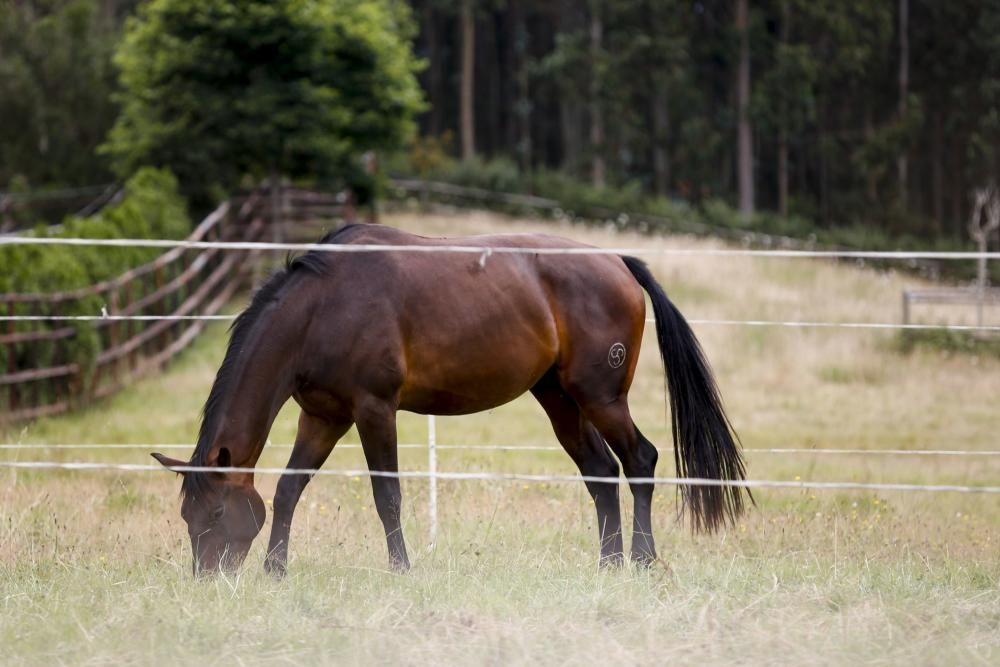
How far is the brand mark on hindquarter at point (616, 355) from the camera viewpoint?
634cm

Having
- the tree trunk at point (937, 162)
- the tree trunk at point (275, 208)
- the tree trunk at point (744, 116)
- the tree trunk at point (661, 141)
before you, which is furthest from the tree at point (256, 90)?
the tree trunk at point (937, 162)

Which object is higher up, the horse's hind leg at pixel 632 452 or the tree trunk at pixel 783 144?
the tree trunk at pixel 783 144

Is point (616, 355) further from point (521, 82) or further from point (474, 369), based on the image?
point (521, 82)

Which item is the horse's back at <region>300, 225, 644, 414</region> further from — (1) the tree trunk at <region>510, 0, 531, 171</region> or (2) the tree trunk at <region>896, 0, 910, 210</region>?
(1) the tree trunk at <region>510, 0, 531, 171</region>

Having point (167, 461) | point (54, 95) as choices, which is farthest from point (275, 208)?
point (167, 461)

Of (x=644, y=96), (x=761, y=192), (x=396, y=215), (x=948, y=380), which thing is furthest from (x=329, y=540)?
(x=761, y=192)

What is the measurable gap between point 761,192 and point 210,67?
2849 cm

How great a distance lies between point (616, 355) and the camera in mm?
6355

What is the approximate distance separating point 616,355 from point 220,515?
2.20 m

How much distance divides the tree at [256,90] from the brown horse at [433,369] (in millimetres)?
18031

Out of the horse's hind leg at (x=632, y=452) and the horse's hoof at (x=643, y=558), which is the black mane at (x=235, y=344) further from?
the horse's hoof at (x=643, y=558)

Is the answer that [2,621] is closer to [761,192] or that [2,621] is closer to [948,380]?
[948,380]

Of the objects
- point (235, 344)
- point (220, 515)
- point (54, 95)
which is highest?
point (54, 95)

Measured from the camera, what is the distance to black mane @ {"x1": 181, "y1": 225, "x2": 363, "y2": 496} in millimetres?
5438
